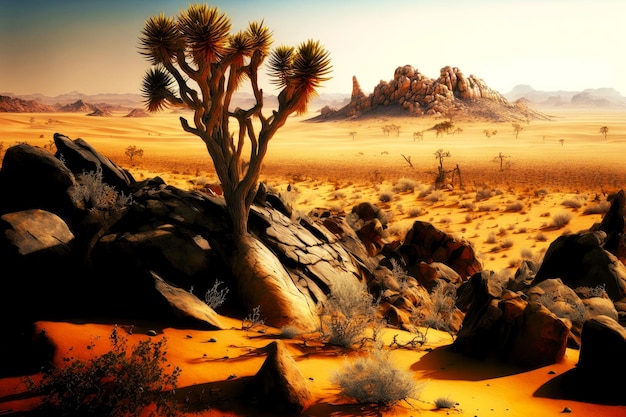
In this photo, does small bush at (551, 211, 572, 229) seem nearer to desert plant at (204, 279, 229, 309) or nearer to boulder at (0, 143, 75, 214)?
desert plant at (204, 279, 229, 309)

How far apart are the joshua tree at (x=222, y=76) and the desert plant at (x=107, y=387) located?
14.7ft

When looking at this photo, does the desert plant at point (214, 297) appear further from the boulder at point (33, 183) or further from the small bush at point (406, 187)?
the small bush at point (406, 187)

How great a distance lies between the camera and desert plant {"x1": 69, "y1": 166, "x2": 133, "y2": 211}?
869 cm

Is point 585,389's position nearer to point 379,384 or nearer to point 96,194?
point 379,384

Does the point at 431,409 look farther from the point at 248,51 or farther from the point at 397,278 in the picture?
the point at 248,51

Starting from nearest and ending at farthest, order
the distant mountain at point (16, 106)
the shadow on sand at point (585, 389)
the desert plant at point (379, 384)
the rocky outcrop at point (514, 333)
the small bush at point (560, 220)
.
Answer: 1. the desert plant at point (379, 384)
2. the shadow on sand at point (585, 389)
3. the rocky outcrop at point (514, 333)
4. the small bush at point (560, 220)
5. the distant mountain at point (16, 106)

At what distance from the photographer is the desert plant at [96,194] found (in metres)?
8.69

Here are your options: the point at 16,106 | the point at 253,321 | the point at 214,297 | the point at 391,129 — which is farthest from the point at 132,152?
the point at 16,106

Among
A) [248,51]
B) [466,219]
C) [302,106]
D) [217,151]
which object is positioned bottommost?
[466,219]

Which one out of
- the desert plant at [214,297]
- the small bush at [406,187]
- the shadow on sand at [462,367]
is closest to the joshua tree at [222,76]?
the desert plant at [214,297]

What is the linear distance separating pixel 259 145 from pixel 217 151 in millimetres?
825

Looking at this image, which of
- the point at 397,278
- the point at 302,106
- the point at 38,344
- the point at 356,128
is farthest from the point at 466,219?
the point at 356,128

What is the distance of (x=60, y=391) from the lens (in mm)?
4738

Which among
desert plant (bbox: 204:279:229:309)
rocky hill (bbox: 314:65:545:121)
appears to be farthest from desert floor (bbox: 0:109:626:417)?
A: rocky hill (bbox: 314:65:545:121)
